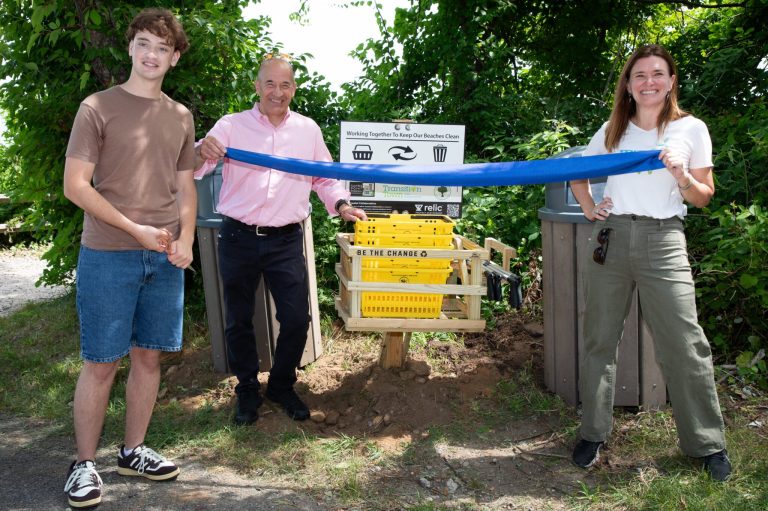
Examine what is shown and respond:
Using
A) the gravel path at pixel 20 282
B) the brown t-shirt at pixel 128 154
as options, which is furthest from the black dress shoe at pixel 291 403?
the gravel path at pixel 20 282

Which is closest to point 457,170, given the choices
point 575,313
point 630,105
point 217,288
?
point 630,105

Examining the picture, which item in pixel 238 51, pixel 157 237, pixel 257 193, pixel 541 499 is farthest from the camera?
pixel 238 51

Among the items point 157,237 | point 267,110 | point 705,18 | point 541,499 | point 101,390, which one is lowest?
point 541,499

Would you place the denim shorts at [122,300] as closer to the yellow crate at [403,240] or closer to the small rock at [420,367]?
the yellow crate at [403,240]

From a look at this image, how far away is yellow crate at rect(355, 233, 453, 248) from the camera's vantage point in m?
4.58

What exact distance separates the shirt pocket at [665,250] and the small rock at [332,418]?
2146 millimetres

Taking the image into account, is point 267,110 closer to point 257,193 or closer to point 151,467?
point 257,193

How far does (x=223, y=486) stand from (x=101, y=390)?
2.61 feet

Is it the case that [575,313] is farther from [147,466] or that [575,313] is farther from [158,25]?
[158,25]

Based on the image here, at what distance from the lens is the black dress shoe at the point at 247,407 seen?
4.53 metres

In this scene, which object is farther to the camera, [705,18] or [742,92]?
[705,18]

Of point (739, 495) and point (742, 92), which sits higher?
point (742, 92)

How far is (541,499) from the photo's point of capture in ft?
12.1

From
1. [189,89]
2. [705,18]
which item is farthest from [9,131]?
[705,18]
